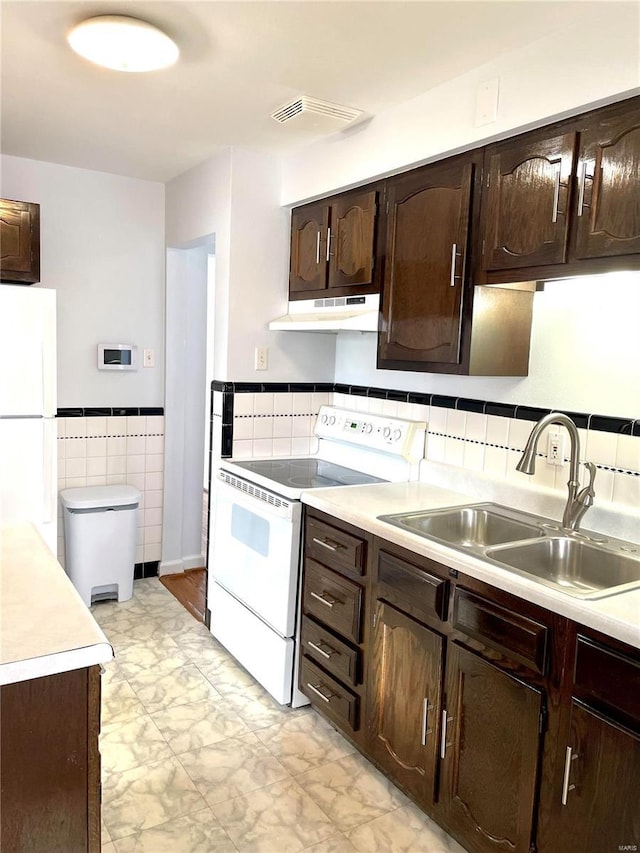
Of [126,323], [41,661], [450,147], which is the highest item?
[450,147]

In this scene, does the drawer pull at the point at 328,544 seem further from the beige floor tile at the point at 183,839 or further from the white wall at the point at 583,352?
the beige floor tile at the point at 183,839

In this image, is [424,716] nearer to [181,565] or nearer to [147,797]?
[147,797]

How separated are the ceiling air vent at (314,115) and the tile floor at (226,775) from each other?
238cm

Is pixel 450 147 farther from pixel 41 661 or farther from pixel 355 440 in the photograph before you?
pixel 41 661

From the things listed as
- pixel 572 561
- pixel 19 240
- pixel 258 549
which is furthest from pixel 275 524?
pixel 19 240

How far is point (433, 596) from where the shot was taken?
→ 1.98 m

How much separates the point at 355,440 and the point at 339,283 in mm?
733

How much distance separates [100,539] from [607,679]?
2.86 m

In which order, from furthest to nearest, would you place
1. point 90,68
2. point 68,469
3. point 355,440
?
1. point 68,469
2. point 355,440
3. point 90,68

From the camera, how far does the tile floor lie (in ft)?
6.65

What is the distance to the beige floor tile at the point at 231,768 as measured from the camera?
2.24m

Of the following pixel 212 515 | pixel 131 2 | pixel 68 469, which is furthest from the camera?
pixel 68 469

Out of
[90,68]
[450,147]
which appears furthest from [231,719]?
[90,68]

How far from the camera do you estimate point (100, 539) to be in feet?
12.0
